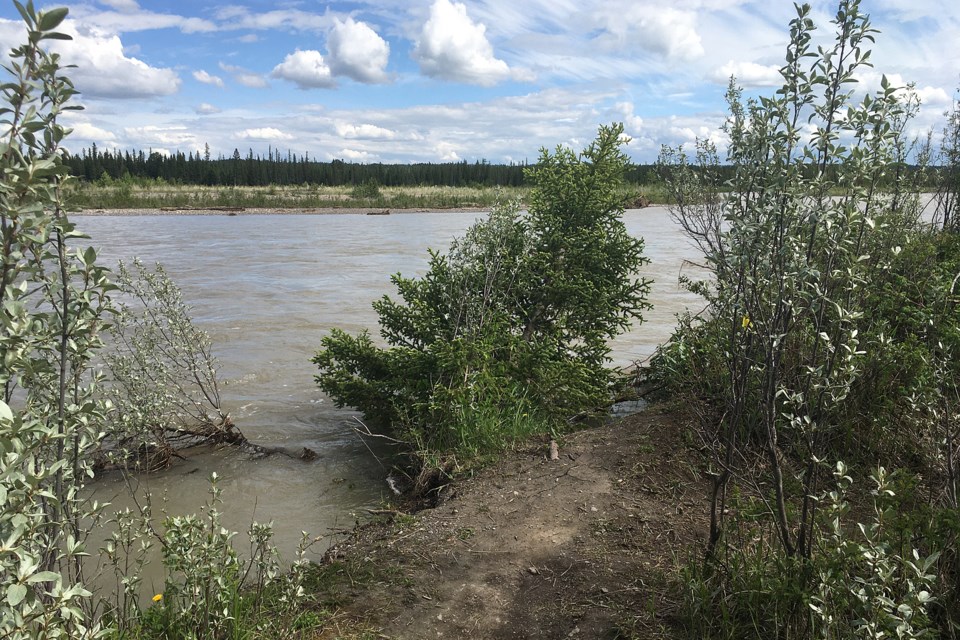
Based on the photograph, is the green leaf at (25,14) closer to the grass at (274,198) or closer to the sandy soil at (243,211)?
the grass at (274,198)

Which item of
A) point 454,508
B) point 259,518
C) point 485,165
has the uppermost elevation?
point 485,165

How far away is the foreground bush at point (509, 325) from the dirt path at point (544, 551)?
0.72 meters

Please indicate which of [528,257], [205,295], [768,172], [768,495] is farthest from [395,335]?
[205,295]

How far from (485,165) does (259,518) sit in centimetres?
8358

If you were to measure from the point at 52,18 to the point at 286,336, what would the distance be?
1021 centimetres

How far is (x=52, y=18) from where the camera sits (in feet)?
5.87

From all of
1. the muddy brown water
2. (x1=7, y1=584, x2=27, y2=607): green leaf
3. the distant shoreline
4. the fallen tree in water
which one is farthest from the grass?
(x1=7, y1=584, x2=27, y2=607): green leaf

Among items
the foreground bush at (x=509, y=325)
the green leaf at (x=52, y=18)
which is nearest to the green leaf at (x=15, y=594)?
the green leaf at (x=52, y=18)

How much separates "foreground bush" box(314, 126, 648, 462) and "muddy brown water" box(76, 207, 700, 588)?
0.91 metres

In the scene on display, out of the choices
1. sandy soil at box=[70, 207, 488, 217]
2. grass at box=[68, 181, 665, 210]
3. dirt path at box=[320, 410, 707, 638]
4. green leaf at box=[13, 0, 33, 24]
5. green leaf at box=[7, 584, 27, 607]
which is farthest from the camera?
grass at box=[68, 181, 665, 210]

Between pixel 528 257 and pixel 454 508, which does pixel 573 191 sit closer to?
pixel 528 257

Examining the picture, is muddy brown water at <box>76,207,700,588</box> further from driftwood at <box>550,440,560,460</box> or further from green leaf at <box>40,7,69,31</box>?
green leaf at <box>40,7,69,31</box>

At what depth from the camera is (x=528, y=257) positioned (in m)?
6.69

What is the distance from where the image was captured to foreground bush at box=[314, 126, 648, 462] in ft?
19.1
